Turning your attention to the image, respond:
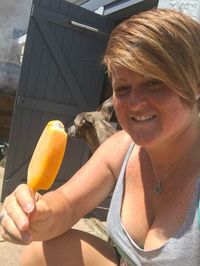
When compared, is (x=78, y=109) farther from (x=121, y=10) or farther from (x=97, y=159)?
(x=97, y=159)

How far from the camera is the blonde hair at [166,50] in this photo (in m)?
1.21

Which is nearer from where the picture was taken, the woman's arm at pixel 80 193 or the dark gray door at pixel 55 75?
the woman's arm at pixel 80 193

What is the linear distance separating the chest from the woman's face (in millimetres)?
194

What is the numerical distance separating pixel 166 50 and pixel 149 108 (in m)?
0.20

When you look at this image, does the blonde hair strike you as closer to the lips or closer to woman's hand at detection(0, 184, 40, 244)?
the lips

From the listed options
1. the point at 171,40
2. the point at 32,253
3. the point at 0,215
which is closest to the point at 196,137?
the point at 171,40

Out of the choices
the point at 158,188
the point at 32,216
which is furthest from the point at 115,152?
the point at 32,216

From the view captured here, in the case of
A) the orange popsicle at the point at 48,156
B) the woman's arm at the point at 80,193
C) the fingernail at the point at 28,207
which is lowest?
the woman's arm at the point at 80,193

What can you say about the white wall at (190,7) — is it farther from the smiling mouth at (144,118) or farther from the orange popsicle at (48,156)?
the orange popsicle at (48,156)

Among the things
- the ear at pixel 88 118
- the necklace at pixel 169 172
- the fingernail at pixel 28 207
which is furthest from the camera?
the ear at pixel 88 118

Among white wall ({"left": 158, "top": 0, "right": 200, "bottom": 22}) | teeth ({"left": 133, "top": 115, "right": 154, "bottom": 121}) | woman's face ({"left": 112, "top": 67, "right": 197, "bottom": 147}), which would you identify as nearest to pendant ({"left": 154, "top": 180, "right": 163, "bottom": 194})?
woman's face ({"left": 112, "top": 67, "right": 197, "bottom": 147})

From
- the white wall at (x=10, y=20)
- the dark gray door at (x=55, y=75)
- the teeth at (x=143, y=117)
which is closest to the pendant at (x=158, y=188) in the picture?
the teeth at (x=143, y=117)

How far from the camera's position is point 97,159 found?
5.74 ft

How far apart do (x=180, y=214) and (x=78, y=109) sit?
4.05 metres
